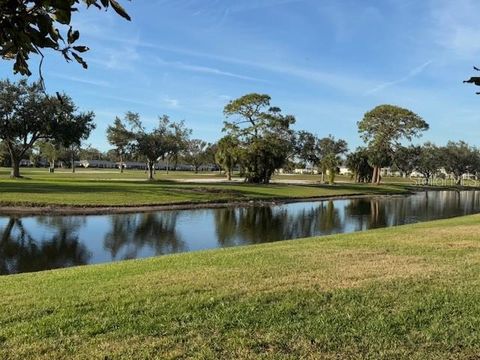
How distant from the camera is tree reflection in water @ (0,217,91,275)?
51.0 feet

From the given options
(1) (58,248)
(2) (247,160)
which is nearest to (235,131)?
(2) (247,160)

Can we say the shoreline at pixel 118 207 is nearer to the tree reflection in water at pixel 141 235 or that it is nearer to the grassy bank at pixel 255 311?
the tree reflection in water at pixel 141 235

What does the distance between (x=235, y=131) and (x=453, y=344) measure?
6324 centimetres

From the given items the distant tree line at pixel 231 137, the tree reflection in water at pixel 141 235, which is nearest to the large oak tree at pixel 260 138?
the distant tree line at pixel 231 137

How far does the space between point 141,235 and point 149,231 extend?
4.63 ft

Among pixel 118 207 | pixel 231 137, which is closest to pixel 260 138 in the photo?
pixel 231 137

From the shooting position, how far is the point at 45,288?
8789 millimetres

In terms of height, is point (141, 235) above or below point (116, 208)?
below

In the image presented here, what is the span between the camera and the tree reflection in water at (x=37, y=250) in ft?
51.0

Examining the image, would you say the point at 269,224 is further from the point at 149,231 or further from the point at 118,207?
the point at 118,207

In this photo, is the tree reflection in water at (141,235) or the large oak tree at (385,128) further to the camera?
the large oak tree at (385,128)

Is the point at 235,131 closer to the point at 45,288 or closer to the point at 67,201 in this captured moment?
the point at 67,201

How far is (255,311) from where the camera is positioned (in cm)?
637

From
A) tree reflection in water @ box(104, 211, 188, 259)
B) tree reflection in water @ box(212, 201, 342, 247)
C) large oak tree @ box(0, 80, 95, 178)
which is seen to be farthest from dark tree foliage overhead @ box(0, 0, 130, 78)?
large oak tree @ box(0, 80, 95, 178)
